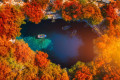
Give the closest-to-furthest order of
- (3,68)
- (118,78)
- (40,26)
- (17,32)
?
(3,68)
(118,78)
(17,32)
(40,26)

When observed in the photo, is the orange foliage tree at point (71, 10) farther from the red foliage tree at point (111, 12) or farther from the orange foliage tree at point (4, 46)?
the orange foliage tree at point (4, 46)

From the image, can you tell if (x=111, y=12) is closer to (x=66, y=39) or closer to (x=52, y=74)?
(x=66, y=39)

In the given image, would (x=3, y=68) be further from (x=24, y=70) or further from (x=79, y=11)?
(x=79, y=11)

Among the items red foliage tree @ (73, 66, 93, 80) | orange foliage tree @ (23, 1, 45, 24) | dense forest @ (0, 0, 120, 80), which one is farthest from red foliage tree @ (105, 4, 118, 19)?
orange foliage tree @ (23, 1, 45, 24)

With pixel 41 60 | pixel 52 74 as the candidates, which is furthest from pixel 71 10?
pixel 52 74

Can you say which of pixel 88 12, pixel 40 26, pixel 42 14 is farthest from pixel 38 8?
pixel 88 12

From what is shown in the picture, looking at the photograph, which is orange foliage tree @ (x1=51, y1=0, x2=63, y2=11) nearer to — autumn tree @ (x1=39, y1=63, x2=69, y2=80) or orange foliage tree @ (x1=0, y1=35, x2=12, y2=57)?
orange foliage tree @ (x1=0, y1=35, x2=12, y2=57)

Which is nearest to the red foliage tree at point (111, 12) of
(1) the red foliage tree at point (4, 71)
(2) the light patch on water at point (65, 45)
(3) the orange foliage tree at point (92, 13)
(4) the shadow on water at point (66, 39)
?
(3) the orange foliage tree at point (92, 13)
